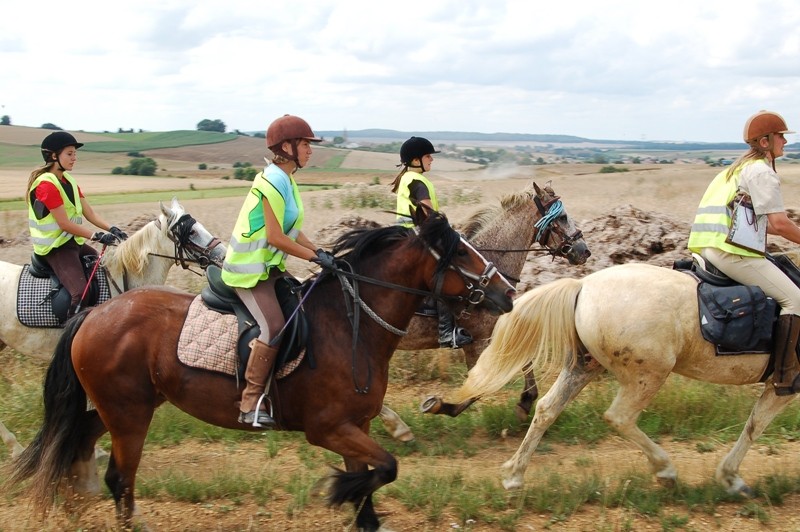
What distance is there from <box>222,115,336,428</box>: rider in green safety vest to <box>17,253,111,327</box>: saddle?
2.87 meters

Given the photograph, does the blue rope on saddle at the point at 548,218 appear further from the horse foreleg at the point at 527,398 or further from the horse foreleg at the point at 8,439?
the horse foreleg at the point at 8,439

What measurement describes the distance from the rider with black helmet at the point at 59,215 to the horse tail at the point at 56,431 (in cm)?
196

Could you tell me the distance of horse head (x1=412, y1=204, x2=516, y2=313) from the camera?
4.94 metres

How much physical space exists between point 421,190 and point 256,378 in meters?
3.46

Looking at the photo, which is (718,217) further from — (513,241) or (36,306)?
(36,306)

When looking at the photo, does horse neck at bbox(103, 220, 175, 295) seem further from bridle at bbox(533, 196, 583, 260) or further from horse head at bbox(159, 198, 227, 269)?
bridle at bbox(533, 196, 583, 260)

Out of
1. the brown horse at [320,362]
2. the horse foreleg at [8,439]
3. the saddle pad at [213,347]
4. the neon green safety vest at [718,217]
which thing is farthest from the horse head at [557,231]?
the horse foreleg at [8,439]

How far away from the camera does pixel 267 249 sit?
5043 mm

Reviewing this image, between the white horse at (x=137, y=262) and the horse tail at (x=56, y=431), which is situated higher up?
the white horse at (x=137, y=262)

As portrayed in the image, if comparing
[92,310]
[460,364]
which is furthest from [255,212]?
[460,364]

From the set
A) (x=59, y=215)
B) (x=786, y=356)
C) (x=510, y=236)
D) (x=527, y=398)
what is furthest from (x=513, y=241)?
(x=59, y=215)

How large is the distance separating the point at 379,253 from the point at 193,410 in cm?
165

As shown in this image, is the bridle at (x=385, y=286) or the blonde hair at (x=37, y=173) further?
the blonde hair at (x=37, y=173)

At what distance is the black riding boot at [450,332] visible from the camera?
750cm
